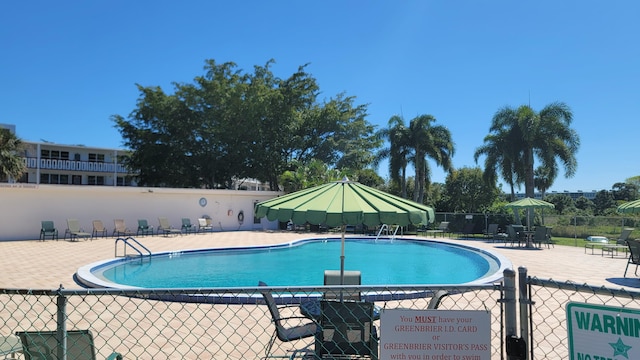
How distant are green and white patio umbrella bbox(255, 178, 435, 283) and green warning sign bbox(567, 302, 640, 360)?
2332 millimetres

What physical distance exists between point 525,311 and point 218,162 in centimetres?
3275

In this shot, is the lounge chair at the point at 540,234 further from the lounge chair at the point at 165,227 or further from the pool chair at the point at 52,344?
the pool chair at the point at 52,344

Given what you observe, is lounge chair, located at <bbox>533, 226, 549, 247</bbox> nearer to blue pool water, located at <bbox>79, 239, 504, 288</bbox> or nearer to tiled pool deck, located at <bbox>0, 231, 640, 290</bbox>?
tiled pool deck, located at <bbox>0, 231, 640, 290</bbox>

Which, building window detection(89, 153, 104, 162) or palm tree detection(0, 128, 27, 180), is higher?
building window detection(89, 153, 104, 162)

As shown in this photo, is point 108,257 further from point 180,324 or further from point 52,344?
point 52,344

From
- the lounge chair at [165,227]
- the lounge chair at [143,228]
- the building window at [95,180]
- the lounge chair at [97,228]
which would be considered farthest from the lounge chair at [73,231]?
the building window at [95,180]

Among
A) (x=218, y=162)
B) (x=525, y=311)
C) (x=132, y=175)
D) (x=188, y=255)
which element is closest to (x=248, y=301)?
(x=525, y=311)

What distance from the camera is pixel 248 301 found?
7512 millimetres

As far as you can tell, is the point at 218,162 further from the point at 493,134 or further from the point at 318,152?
the point at 493,134

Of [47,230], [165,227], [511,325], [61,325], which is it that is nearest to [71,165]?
[165,227]

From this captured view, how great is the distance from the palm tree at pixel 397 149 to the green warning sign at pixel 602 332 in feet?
94.4

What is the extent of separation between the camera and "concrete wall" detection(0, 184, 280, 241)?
19.4 metres

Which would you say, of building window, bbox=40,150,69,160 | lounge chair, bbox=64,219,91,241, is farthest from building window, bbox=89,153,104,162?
lounge chair, bbox=64,219,91,241

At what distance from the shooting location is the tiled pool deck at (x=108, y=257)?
962 cm
